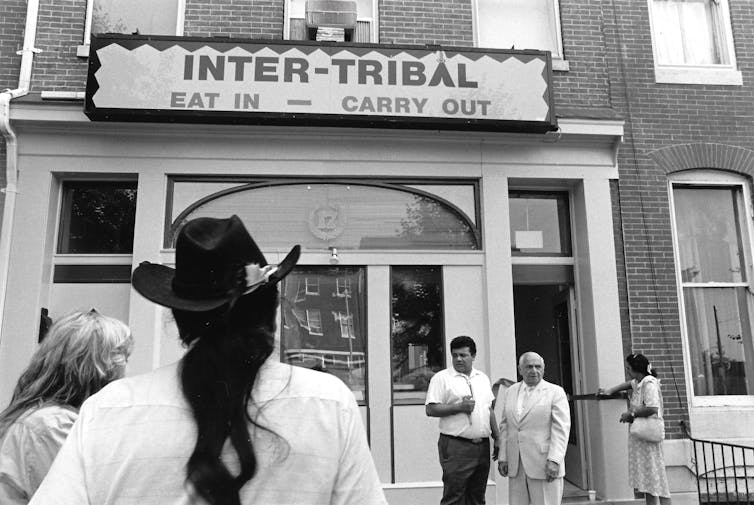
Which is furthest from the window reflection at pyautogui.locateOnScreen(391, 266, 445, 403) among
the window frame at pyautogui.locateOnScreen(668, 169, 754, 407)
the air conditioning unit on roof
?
the air conditioning unit on roof

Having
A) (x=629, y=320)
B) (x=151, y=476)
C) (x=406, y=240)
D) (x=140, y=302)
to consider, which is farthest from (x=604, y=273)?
(x=151, y=476)

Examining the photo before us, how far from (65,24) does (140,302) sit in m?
3.49

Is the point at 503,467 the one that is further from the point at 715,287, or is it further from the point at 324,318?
the point at 715,287

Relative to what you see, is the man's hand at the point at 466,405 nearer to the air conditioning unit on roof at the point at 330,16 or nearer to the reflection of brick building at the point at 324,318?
the reflection of brick building at the point at 324,318

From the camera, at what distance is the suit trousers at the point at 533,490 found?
5.37 m

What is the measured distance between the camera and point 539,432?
545 centimetres

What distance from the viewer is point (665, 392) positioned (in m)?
7.30

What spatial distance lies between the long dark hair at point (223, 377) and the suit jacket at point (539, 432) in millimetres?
4339

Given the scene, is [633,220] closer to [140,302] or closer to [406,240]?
[406,240]

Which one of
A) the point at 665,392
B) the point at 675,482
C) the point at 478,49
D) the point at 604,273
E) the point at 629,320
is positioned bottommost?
the point at 675,482

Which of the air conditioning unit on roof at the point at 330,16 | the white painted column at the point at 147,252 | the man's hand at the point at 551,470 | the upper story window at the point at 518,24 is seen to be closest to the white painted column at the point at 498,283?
the man's hand at the point at 551,470

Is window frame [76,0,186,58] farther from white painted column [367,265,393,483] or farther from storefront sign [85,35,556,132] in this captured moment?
white painted column [367,265,393,483]

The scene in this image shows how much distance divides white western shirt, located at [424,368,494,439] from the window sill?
4876mm

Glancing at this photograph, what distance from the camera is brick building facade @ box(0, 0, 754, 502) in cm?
715
